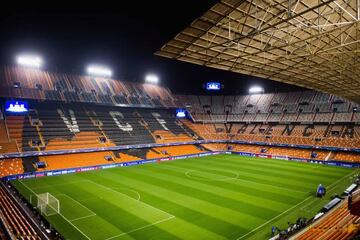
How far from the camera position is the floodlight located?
153 feet

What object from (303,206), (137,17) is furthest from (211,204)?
(137,17)

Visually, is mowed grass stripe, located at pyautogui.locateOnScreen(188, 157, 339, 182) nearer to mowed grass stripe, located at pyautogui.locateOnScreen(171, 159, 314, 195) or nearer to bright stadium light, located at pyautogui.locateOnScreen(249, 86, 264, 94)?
mowed grass stripe, located at pyautogui.locateOnScreen(171, 159, 314, 195)

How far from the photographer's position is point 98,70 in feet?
157

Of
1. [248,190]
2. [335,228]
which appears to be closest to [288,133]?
[248,190]

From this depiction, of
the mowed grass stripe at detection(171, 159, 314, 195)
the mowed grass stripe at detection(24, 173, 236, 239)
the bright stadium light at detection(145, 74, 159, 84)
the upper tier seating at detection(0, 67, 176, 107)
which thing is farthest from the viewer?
the bright stadium light at detection(145, 74, 159, 84)

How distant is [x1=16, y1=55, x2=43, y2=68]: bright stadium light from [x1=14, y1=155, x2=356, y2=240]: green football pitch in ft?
72.1

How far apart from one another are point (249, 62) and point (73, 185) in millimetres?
18657

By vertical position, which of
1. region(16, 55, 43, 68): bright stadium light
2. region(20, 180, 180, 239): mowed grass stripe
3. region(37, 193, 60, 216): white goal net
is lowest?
region(20, 180, 180, 239): mowed grass stripe

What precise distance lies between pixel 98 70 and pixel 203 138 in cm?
2361

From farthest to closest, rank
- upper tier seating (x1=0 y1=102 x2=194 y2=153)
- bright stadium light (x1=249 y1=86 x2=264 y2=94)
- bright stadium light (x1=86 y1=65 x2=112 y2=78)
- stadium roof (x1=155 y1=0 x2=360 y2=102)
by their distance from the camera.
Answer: bright stadium light (x1=249 y1=86 x2=264 y2=94) → bright stadium light (x1=86 y1=65 x2=112 y2=78) → upper tier seating (x1=0 y1=102 x2=194 y2=153) → stadium roof (x1=155 y1=0 x2=360 y2=102)

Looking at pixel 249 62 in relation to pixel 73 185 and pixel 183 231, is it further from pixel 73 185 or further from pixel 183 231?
pixel 73 185

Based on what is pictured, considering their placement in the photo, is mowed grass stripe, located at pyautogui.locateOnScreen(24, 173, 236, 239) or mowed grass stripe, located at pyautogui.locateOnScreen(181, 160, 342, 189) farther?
mowed grass stripe, located at pyautogui.locateOnScreen(181, 160, 342, 189)

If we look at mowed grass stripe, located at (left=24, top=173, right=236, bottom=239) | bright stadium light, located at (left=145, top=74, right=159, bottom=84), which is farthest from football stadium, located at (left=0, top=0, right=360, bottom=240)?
bright stadium light, located at (left=145, top=74, right=159, bottom=84)

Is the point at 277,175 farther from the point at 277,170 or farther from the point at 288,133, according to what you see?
the point at 288,133
